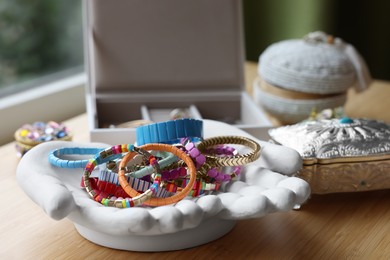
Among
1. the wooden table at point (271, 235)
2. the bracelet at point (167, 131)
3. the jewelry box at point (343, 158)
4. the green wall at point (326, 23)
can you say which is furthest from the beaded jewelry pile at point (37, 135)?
the green wall at point (326, 23)

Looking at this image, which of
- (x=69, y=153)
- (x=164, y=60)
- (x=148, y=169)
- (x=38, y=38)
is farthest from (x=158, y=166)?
(x=38, y=38)

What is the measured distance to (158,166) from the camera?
2.07 ft

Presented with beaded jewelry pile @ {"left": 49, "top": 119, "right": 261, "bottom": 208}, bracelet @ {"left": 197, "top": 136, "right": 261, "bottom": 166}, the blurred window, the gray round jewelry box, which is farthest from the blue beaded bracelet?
the blurred window

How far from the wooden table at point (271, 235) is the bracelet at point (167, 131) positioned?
0.12 meters

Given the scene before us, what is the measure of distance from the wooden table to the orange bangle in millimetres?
57

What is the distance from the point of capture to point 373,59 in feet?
5.84

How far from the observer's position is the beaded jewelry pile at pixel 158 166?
0.61 metres

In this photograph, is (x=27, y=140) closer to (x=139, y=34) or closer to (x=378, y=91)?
(x=139, y=34)

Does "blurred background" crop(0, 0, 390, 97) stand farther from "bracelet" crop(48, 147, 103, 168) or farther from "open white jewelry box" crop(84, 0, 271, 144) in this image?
"bracelet" crop(48, 147, 103, 168)

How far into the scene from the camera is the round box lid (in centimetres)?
97

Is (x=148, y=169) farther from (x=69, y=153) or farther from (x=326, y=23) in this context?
(x=326, y=23)

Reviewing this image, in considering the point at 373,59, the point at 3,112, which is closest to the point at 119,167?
the point at 3,112

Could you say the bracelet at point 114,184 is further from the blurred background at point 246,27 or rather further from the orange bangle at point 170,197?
the blurred background at point 246,27

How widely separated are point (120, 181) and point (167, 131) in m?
0.09
